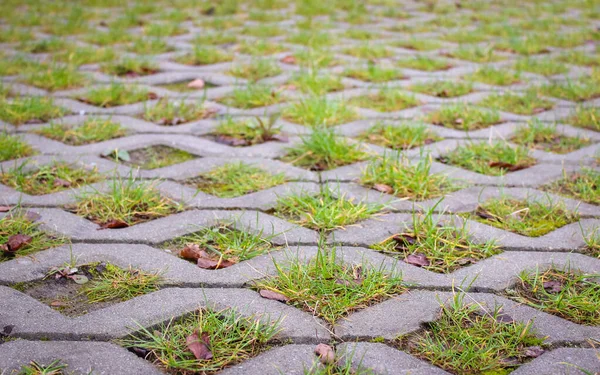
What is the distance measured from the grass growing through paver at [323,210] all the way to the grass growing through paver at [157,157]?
59 cm

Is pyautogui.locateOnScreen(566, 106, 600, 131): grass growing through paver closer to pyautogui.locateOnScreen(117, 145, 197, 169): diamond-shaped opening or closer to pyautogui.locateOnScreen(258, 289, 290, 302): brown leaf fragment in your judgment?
pyautogui.locateOnScreen(117, 145, 197, 169): diamond-shaped opening

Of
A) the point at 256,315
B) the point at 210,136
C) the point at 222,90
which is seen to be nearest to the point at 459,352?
the point at 256,315

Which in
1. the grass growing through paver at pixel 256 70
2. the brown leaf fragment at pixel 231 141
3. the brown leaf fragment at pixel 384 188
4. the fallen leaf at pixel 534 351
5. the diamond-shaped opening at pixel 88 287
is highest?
the grass growing through paver at pixel 256 70

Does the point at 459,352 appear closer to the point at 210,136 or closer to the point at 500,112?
the point at 210,136

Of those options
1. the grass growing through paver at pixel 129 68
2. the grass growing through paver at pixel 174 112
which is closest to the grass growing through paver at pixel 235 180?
the grass growing through paver at pixel 174 112

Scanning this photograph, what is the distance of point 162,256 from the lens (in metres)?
1.87

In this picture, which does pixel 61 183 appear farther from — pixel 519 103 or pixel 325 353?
pixel 519 103

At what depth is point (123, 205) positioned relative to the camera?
7.05ft

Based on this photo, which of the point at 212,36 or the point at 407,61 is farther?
the point at 212,36

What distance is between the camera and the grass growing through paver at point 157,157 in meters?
2.61

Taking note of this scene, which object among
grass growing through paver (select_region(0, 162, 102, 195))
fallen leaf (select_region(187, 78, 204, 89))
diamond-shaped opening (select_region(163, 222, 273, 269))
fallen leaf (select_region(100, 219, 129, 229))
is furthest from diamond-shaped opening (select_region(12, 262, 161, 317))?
fallen leaf (select_region(187, 78, 204, 89))

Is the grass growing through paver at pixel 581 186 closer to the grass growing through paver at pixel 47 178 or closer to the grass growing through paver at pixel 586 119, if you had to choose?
the grass growing through paver at pixel 586 119

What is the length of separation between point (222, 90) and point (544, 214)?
73.7 inches

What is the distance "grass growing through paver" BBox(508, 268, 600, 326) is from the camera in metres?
1.63
